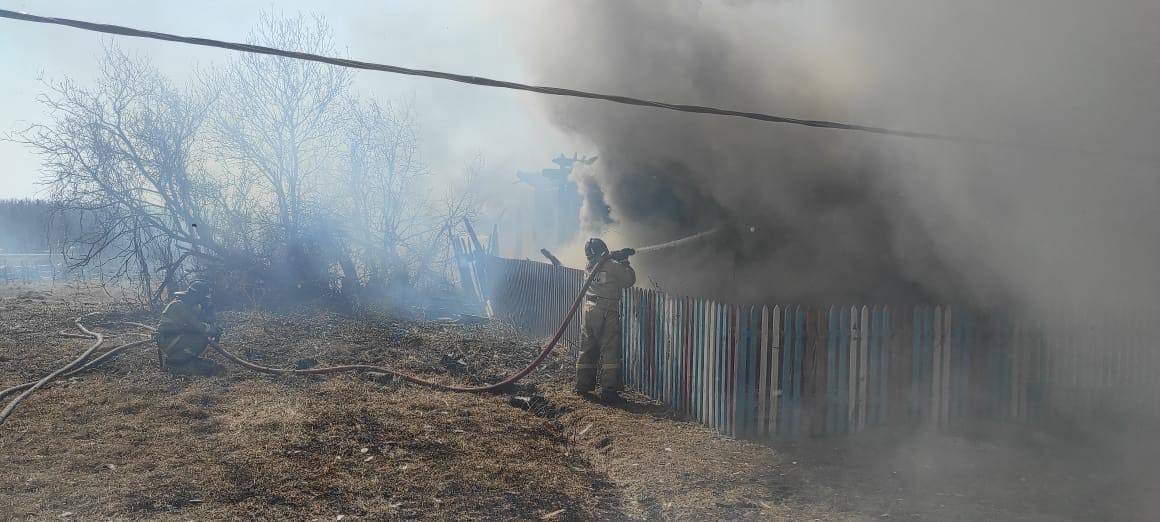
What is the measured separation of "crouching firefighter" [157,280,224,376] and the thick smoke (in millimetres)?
7654

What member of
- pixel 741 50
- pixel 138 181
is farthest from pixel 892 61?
pixel 138 181

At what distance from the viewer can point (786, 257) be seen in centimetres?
1214

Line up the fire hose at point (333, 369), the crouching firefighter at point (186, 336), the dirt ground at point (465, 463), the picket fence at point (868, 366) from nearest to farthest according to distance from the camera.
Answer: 1. the dirt ground at point (465, 463)
2. the picket fence at point (868, 366)
3. the fire hose at point (333, 369)
4. the crouching firefighter at point (186, 336)

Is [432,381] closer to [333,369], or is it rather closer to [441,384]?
[441,384]

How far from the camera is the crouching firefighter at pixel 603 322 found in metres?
8.27

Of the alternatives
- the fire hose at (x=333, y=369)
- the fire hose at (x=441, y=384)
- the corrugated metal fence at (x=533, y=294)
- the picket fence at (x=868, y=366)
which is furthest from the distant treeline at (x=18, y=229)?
the picket fence at (x=868, y=366)

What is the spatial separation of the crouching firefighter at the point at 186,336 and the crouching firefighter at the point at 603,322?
4.58 m

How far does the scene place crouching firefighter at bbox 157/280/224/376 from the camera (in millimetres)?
8648

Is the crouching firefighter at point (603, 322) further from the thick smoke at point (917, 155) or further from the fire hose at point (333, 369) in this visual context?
the thick smoke at point (917, 155)

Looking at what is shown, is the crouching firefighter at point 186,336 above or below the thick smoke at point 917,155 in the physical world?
below

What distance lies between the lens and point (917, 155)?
9.99 metres

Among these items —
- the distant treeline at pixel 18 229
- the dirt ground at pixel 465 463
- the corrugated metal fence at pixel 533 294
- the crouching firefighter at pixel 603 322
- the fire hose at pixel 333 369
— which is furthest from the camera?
the distant treeline at pixel 18 229

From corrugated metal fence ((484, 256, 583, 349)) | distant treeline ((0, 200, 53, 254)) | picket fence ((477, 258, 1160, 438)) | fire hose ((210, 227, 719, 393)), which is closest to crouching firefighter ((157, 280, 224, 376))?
fire hose ((210, 227, 719, 393))

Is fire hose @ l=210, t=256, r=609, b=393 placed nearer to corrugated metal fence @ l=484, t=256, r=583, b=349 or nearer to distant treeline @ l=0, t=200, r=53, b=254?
corrugated metal fence @ l=484, t=256, r=583, b=349
